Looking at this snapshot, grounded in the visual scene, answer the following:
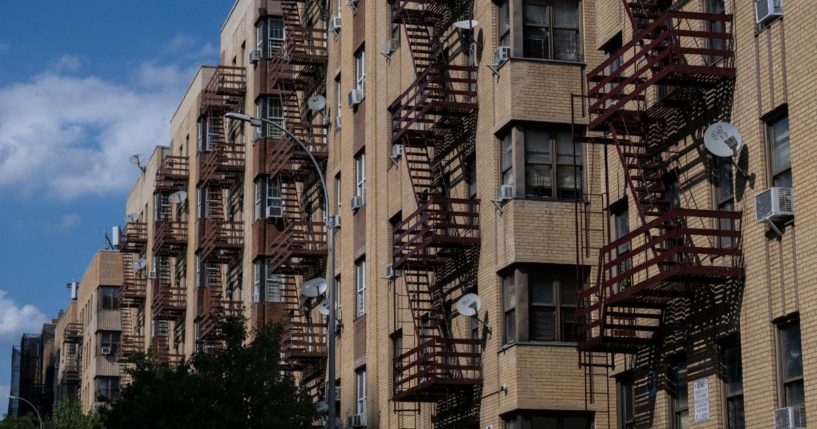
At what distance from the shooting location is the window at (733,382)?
28828 mm

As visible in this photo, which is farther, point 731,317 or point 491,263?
point 491,263

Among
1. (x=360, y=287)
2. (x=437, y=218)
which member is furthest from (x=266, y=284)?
(x=437, y=218)

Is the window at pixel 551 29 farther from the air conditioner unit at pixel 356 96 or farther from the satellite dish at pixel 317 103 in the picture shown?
the satellite dish at pixel 317 103

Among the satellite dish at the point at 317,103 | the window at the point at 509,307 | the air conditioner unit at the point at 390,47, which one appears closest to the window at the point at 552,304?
Answer: the window at the point at 509,307

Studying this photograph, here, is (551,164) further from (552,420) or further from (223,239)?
(223,239)

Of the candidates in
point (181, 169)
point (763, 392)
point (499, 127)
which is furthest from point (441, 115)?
point (181, 169)

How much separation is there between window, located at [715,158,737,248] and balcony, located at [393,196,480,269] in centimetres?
960

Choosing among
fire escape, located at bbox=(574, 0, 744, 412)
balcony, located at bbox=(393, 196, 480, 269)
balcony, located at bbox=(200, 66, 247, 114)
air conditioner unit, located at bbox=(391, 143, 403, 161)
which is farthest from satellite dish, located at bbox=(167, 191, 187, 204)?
fire escape, located at bbox=(574, 0, 744, 412)

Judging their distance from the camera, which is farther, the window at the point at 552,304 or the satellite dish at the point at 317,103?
the satellite dish at the point at 317,103

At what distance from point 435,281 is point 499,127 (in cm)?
625

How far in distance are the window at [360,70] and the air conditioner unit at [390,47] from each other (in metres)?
2.96

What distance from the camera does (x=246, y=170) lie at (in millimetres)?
63531

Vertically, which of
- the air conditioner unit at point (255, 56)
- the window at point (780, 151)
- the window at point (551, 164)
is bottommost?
the window at point (780, 151)

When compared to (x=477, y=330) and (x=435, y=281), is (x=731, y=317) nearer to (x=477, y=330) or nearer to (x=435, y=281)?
(x=477, y=330)
